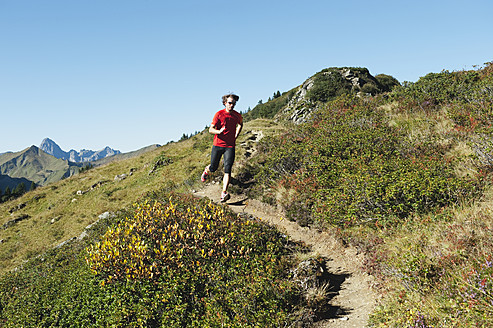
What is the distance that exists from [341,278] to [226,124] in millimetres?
5609

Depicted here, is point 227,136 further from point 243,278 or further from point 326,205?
point 243,278

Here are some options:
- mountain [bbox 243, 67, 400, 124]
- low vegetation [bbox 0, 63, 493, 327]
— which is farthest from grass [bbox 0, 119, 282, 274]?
low vegetation [bbox 0, 63, 493, 327]

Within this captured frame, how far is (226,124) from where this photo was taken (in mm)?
9406

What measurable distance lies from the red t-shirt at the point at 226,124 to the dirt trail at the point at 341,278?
2.50 m

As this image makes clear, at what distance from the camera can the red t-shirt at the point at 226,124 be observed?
30.8 ft

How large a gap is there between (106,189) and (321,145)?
62.3ft

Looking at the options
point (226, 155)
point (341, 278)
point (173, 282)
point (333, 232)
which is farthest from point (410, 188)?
point (173, 282)

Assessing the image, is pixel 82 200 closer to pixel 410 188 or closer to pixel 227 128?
pixel 227 128

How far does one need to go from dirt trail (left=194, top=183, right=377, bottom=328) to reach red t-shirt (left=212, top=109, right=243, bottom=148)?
2504 mm

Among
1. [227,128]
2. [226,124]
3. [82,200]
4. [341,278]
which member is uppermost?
[226,124]

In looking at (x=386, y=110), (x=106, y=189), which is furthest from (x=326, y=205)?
(x=106, y=189)

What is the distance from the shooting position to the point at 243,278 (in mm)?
5688

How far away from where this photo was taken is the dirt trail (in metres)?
5.14

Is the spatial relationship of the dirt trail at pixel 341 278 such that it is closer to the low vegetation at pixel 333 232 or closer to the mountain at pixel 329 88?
the low vegetation at pixel 333 232
